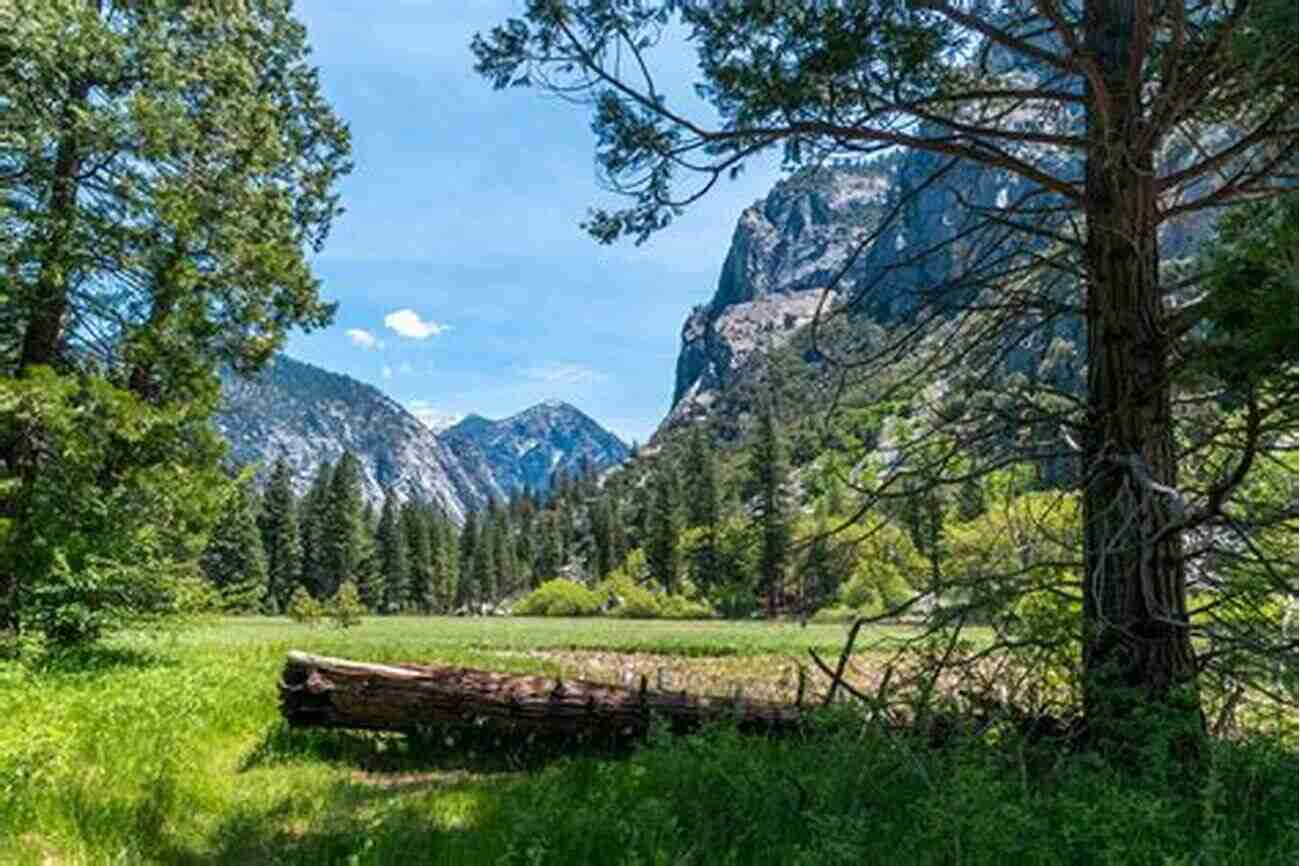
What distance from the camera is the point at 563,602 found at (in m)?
76.6

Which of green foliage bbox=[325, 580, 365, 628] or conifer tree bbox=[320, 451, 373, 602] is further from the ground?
conifer tree bbox=[320, 451, 373, 602]

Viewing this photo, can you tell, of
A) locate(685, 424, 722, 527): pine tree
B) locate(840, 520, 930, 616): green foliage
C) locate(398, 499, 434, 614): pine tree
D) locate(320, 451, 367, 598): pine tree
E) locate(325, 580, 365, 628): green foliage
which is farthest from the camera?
locate(398, 499, 434, 614): pine tree

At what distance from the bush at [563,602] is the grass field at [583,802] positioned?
2782 inches

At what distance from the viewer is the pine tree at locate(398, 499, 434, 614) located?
8994 cm

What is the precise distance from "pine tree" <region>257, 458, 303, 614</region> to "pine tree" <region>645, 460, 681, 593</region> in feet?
98.0

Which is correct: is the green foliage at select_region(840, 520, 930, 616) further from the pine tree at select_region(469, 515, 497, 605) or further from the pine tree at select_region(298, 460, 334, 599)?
the pine tree at select_region(469, 515, 497, 605)

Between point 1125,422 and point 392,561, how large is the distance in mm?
87147

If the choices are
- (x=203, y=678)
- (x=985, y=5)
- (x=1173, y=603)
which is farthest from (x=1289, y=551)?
(x=203, y=678)

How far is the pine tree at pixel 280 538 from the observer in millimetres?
73938

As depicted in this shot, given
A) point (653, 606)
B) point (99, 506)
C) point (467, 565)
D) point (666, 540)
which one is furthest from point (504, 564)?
point (99, 506)

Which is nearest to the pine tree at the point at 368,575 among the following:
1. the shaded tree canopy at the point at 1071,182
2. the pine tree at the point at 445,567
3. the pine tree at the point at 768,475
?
the pine tree at the point at 445,567

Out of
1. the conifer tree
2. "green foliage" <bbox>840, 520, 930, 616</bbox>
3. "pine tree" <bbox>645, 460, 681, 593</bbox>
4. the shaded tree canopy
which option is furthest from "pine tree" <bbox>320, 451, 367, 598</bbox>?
the shaded tree canopy

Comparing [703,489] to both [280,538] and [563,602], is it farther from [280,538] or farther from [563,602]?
[280,538]

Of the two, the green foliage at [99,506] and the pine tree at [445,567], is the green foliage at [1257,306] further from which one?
the pine tree at [445,567]
